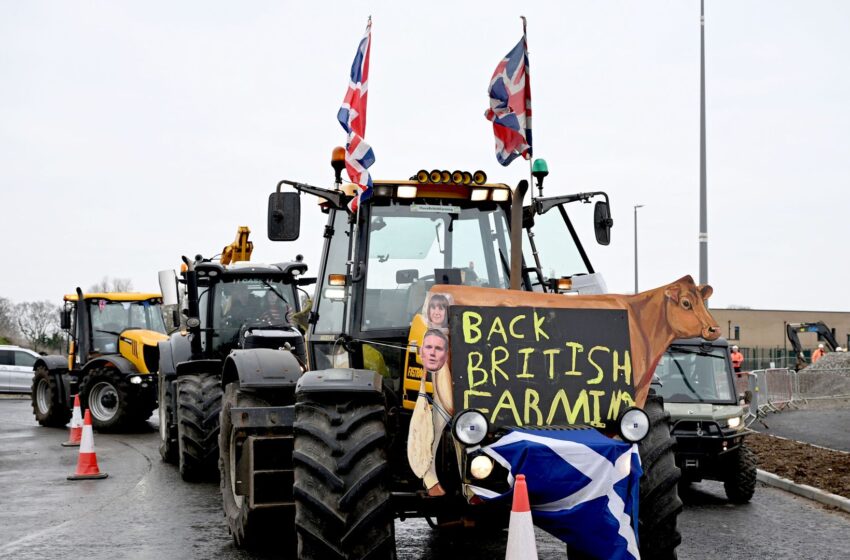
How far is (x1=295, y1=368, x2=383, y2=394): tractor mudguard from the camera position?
6402mm

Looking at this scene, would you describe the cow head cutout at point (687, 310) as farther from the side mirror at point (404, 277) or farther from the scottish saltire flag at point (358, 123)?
the scottish saltire flag at point (358, 123)

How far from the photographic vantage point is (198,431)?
1298cm

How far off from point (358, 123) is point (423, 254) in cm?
120

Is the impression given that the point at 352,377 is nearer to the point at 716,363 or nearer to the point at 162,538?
the point at 162,538

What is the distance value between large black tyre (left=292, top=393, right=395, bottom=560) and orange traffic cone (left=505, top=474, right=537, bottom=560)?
47.2 inches

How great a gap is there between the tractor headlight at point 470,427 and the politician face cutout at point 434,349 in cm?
42

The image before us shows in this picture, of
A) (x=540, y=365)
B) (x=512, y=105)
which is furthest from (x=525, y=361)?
(x=512, y=105)

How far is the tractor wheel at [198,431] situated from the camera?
12.9 meters

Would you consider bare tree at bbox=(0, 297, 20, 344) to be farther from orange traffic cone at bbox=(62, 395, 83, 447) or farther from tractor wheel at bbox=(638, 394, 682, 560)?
tractor wheel at bbox=(638, 394, 682, 560)

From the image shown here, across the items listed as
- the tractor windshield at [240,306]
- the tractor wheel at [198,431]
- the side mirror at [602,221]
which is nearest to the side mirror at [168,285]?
the tractor windshield at [240,306]

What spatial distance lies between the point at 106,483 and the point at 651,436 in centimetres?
821

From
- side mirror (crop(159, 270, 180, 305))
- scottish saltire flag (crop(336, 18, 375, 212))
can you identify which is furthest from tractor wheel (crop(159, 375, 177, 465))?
scottish saltire flag (crop(336, 18, 375, 212))

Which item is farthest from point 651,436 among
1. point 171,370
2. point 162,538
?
point 171,370

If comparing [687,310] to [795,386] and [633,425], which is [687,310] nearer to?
[633,425]
